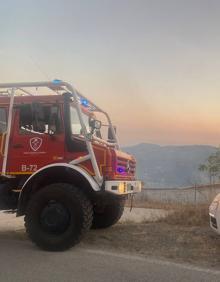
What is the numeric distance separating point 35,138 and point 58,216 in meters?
1.42

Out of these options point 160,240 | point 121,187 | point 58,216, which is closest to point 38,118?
point 58,216

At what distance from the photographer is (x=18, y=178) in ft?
29.3

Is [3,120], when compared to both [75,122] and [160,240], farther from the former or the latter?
[160,240]

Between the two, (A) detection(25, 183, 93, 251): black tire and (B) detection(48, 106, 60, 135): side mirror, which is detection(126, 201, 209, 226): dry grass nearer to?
(A) detection(25, 183, 93, 251): black tire

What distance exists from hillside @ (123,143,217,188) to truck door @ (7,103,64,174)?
899 centimetres

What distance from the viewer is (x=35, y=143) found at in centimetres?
881

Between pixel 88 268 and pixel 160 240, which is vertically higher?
pixel 160 240

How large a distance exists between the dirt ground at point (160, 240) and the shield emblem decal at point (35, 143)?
73.1 inches

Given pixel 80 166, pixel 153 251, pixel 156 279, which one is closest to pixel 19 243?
pixel 80 166

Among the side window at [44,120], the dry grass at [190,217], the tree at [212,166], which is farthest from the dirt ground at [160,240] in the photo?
the tree at [212,166]

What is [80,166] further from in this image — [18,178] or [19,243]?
[19,243]

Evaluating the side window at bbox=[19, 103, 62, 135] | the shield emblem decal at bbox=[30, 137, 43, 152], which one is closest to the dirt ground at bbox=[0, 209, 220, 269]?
the shield emblem decal at bbox=[30, 137, 43, 152]

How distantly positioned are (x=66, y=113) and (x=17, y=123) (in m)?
0.90

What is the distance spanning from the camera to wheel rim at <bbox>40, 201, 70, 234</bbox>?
328 inches
